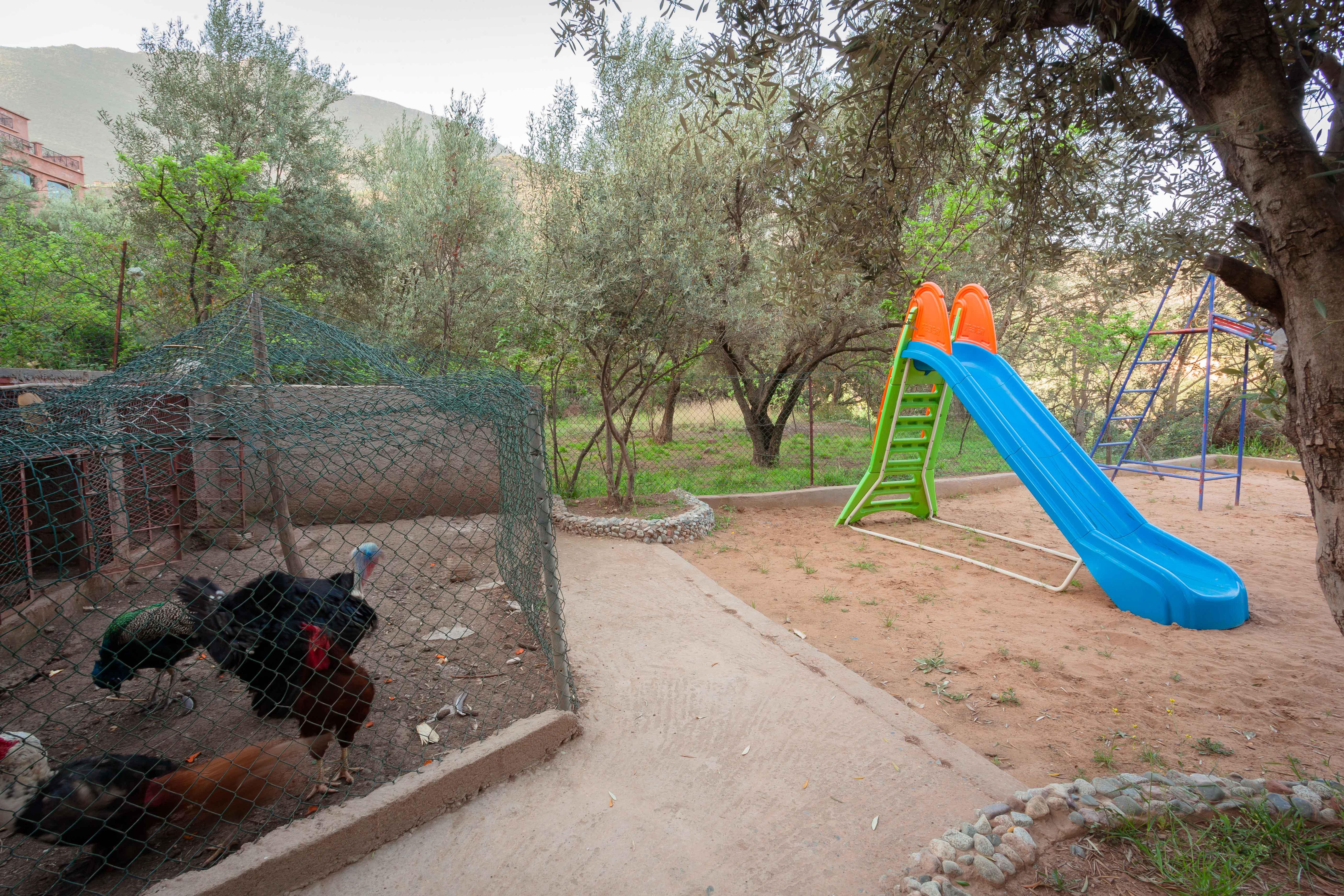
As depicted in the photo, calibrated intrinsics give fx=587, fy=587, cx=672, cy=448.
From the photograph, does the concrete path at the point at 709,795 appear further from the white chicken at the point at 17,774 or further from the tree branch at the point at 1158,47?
the tree branch at the point at 1158,47

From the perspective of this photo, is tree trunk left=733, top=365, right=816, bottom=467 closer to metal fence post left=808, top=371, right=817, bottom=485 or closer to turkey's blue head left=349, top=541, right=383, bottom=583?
metal fence post left=808, top=371, right=817, bottom=485

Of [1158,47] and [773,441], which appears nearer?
[1158,47]

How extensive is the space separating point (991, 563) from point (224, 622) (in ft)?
20.2

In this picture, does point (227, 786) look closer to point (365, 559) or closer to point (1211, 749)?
point (365, 559)

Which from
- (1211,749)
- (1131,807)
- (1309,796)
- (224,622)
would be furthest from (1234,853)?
(224,622)

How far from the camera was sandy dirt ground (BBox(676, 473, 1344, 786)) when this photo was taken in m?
2.89

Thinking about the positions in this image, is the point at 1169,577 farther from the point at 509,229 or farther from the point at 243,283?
the point at 243,283

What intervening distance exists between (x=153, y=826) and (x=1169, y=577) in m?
5.99

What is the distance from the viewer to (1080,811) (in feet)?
7.23

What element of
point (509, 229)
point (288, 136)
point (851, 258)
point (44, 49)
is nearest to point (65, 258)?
point (288, 136)

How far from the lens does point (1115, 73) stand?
2.70 metres

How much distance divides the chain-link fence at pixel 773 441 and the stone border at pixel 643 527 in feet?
2.99

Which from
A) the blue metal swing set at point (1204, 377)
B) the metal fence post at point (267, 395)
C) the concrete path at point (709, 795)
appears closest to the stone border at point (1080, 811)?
the concrete path at point (709, 795)

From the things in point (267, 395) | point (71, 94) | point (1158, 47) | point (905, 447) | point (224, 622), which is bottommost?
point (224, 622)
